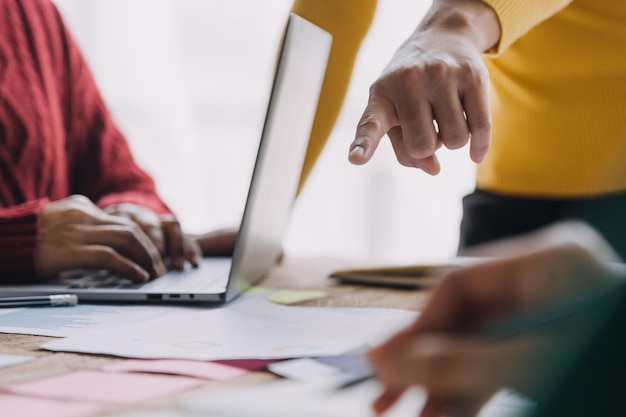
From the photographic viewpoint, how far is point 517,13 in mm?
778

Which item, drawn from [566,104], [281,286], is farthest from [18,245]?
[566,104]

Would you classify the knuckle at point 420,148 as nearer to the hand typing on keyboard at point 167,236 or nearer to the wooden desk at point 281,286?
the wooden desk at point 281,286

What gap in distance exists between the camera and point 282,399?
37 cm

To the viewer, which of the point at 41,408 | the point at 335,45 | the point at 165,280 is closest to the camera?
the point at 41,408

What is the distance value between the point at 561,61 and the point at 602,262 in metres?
0.83

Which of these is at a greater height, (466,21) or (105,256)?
(466,21)

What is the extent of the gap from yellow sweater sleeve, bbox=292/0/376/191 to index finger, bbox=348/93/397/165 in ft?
1.57

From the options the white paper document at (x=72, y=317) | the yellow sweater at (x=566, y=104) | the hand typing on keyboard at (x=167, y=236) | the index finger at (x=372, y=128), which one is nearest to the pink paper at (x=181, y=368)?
the white paper document at (x=72, y=317)

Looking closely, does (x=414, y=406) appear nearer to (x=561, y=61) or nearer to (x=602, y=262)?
(x=602, y=262)

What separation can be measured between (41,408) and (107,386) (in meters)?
0.05

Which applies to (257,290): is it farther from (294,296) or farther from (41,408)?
(41,408)

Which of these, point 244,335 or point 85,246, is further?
point 85,246

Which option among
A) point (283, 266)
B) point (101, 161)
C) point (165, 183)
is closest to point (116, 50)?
point (165, 183)

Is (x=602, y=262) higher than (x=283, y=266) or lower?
higher
